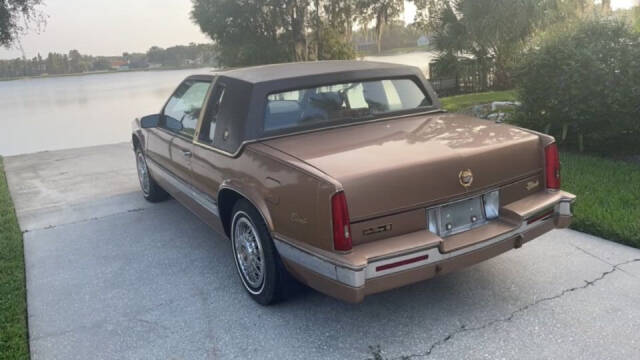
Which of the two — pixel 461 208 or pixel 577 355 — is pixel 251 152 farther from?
pixel 577 355

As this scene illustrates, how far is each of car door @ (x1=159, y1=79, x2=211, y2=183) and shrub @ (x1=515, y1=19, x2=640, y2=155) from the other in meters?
4.87

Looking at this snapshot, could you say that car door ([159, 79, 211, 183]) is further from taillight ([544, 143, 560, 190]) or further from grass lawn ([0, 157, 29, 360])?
taillight ([544, 143, 560, 190])

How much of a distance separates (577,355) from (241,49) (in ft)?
75.5

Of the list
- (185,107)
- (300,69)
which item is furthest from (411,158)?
(185,107)

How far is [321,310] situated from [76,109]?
14596 mm

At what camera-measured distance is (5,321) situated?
365cm

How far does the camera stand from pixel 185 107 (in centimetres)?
514

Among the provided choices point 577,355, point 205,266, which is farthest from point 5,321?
point 577,355

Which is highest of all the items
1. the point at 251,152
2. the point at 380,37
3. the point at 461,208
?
the point at 380,37

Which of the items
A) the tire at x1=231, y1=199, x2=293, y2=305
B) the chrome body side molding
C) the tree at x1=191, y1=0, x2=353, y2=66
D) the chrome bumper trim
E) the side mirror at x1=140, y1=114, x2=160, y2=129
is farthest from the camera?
the tree at x1=191, y1=0, x2=353, y2=66

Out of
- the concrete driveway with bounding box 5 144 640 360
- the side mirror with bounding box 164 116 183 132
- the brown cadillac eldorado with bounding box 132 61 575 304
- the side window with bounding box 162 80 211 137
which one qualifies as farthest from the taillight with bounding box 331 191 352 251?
the side mirror with bounding box 164 116 183 132

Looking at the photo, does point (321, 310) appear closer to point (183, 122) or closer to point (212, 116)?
point (212, 116)

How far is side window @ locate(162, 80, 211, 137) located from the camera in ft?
15.5

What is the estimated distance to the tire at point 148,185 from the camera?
6410mm
